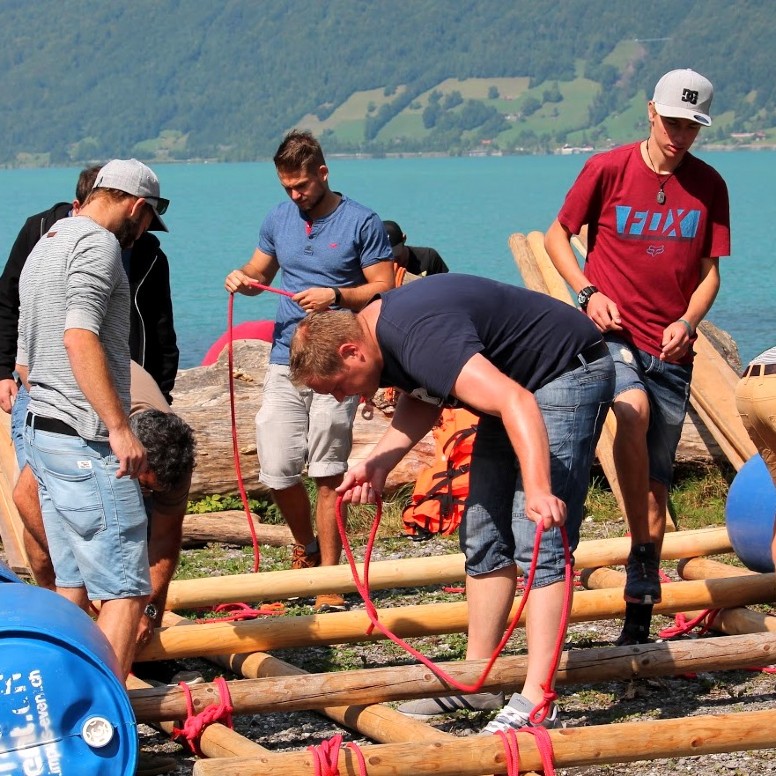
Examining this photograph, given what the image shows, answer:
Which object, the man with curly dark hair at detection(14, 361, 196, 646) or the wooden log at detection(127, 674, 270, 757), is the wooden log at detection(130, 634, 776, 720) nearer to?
the wooden log at detection(127, 674, 270, 757)

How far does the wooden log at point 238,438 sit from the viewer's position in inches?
342

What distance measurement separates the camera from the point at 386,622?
5.62 metres

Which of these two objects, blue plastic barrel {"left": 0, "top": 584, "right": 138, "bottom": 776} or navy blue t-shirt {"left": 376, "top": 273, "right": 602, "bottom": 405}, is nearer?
blue plastic barrel {"left": 0, "top": 584, "right": 138, "bottom": 776}

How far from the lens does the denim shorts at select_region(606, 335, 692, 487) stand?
574 cm

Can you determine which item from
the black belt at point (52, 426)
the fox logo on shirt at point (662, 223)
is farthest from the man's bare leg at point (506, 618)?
the fox logo on shirt at point (662, 223)

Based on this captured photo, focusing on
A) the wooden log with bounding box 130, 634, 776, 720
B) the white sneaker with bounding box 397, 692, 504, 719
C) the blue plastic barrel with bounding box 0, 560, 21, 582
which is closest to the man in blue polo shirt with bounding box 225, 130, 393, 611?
the white sneaker with bounding box 397, 692, 504, 719

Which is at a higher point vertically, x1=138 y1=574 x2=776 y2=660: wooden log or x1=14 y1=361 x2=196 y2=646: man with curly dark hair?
x1=14 y1=361 x2=196 y2=646: man with curly dark hair

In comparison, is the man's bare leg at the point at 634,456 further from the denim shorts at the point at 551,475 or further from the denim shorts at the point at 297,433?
the denim shorts at the point at 297,433

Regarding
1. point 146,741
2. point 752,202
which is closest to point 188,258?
point 752,202

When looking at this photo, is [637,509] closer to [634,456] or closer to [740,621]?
[634,456]

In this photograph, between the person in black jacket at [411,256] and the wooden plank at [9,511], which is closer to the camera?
the wooden plank at [9,511]

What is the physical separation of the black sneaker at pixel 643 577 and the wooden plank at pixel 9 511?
331 cm

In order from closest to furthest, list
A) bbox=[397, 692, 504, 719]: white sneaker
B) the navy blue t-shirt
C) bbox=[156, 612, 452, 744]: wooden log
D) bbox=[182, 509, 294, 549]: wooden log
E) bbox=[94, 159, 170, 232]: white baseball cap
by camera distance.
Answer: the navy blue t-shirt
bbox=[156, 612, 452, 744]: wooden log
bbox=[94, 159, 170, 232]: white baseball cap
bbox=[397, 692, 504, 719]: white sneaker
bbox=[182, 509, 294, 549]: wooden log

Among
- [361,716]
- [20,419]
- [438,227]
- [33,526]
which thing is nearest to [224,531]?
[33,526]
